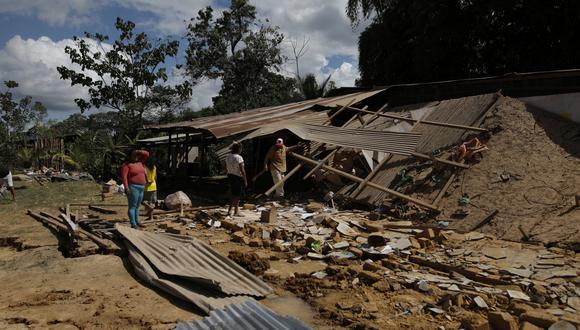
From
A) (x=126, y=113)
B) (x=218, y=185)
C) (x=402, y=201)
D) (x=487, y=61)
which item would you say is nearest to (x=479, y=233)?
(x=402, y=201)

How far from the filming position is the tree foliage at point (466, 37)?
45.1 feet

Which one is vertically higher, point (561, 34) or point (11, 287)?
point (561, 34)

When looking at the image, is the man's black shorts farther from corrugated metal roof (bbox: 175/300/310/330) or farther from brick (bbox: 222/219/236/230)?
corrugated metal roof (bbox: 175/300/310/330)

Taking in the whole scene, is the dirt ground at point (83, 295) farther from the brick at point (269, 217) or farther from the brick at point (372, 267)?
the brick at point (269, 217)

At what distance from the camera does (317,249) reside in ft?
20.7

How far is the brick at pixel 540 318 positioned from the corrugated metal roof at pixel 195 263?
2.43 meters

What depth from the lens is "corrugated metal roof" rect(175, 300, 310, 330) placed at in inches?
144

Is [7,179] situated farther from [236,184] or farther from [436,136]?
[436,136]

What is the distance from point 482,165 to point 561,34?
806 centimetres

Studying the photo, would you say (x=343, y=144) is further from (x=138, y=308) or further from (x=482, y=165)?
(x=138, y=308)

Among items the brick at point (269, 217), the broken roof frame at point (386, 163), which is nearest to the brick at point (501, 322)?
the broken roof frame at point (386, 163)

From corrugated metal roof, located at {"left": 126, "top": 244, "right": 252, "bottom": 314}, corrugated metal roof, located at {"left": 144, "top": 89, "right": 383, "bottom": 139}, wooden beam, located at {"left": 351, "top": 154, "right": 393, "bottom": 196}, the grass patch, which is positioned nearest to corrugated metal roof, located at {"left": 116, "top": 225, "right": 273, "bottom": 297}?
corrugated metal roof, located at {"left": 126, "top": 244, "right": 252, "bottom": 314}

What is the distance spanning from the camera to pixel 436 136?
9.70 metres

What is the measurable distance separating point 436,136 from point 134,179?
626 cm
